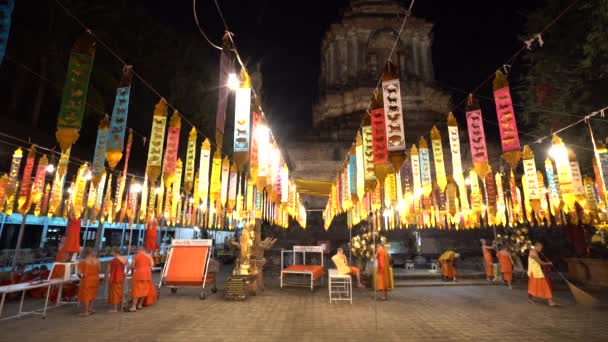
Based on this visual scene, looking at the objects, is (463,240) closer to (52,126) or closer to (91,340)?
(91,340)

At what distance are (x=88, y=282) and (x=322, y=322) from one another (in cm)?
532

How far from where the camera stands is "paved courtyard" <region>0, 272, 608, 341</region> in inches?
201

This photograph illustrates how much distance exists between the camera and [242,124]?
5445mm

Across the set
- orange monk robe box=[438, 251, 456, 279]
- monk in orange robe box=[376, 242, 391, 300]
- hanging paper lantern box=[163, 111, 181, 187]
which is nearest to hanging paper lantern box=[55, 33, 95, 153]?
hanging paper lantern box=[163, 111, 181, 187]

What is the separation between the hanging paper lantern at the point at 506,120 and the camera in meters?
5.39

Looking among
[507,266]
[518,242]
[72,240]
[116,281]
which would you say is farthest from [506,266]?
[72,240]

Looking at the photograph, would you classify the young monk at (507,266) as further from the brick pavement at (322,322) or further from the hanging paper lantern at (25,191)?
the hanging paper lantern at (25,191)

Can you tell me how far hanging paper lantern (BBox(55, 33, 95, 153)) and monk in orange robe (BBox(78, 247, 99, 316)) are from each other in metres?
3.99

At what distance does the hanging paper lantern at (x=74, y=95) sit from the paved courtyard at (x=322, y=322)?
11.1 feet

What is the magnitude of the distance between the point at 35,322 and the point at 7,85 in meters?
12.1

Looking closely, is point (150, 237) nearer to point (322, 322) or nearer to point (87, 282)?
point (87, 282)

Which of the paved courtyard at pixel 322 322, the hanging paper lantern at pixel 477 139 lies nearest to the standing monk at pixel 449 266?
the paved courtyard at pixel 322 322

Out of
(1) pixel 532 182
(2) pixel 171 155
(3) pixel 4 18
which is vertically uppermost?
(3) pixel 4 18

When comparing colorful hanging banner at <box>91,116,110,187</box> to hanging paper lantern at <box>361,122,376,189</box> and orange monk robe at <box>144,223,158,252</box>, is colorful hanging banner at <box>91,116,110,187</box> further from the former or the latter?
orange monk robe at <box>144,223,158,252</box>
